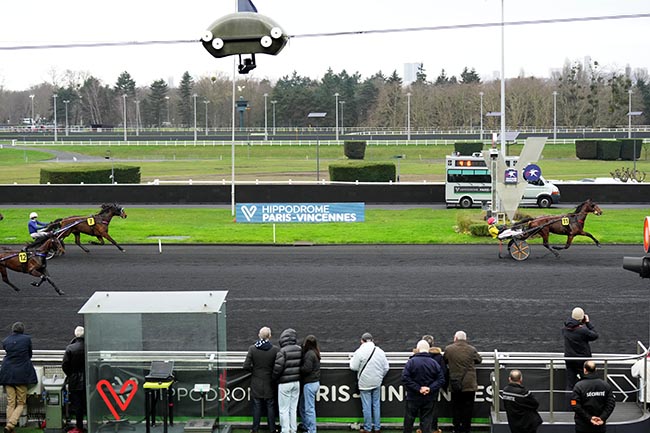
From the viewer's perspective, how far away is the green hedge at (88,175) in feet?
143

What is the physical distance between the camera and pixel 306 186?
121ft

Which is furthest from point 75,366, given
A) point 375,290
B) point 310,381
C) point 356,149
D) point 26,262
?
point 356,149

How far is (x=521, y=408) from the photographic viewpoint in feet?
28.6

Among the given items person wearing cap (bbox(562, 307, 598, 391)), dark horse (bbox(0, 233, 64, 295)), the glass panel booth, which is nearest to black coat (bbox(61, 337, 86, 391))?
the glass panel booth

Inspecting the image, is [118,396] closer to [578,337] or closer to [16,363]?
[16,363]

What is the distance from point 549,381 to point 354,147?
2400 inches

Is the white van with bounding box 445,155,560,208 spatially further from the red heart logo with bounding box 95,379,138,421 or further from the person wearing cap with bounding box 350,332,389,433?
the red heart logo with bounding box 95,379,138,421

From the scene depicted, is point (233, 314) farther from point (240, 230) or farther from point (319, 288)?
point (240, 230)

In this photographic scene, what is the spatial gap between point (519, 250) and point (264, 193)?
55.9 ft

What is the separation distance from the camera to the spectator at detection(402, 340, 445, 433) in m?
9.30

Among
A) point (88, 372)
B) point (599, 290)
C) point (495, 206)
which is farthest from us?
point (495, 206)

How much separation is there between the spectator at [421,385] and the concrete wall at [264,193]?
2710 centimetres

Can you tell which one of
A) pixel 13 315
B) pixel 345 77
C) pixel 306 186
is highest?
pixel 345 77

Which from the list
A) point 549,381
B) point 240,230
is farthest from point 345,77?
point 549,381
